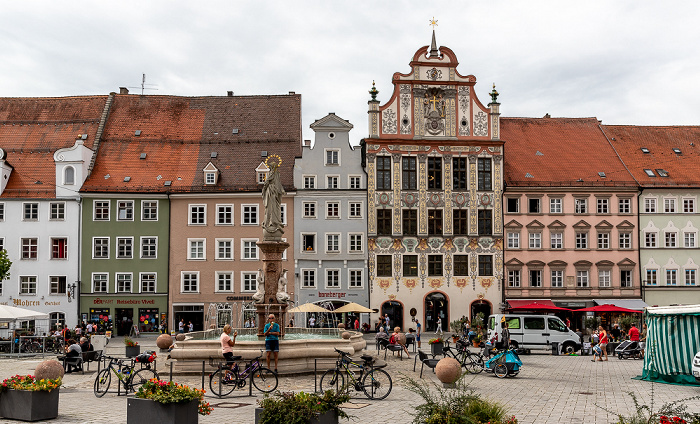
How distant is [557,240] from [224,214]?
844 inches

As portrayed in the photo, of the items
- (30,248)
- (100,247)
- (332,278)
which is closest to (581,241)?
(332,278)

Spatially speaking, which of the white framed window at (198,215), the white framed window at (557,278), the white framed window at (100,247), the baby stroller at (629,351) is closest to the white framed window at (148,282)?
the white framed window at (100,247)

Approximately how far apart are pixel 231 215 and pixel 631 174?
86.5 feet

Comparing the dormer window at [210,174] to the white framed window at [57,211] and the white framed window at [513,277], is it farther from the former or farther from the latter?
the white framed window at [513,277]

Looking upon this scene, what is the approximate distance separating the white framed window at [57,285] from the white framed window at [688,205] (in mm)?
39721

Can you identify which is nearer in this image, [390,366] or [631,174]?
[390,366]

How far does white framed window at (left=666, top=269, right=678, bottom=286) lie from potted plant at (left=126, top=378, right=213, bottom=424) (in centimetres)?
4327

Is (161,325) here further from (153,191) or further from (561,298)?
(561,298)

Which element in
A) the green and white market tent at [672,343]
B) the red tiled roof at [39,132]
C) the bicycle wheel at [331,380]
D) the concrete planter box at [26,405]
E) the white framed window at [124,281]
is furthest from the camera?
the red tiled roof at [39,132]

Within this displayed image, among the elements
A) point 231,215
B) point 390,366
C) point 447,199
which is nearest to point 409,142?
point 447,199

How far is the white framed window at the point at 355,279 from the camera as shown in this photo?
47625mm

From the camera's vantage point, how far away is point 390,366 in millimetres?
24438

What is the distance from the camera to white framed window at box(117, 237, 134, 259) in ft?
154

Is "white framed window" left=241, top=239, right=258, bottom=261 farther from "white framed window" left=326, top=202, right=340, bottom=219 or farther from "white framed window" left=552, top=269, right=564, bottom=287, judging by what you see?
"white framed window" left=552, top=269, right=564, bottom=287
